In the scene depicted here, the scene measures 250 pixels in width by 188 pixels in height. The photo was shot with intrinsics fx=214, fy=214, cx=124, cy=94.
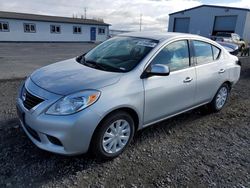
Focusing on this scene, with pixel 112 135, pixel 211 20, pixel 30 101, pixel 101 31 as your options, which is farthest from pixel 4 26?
pixel 211 20

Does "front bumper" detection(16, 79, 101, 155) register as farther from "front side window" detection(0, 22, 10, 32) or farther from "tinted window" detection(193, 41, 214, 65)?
"front side window" detection(0, 22, 10, 32)

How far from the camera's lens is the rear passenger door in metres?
3.81

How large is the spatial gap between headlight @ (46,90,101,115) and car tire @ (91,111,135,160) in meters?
0.33

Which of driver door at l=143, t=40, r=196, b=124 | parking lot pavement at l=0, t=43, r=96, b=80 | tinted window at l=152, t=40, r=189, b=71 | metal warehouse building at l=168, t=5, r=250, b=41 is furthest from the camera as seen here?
metal warehouse building at l=168, t=5, r=250, b=41

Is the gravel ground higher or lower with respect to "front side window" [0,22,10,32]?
lower

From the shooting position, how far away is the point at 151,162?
2.90 meters

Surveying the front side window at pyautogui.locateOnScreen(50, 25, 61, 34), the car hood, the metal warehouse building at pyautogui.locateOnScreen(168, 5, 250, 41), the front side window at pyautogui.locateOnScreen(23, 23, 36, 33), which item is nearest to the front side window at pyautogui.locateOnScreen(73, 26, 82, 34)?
the front side window at pyautogui.locateOnScreen(50, 25, 61, 34)

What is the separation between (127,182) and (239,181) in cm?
138

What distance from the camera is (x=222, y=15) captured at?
3106 cm

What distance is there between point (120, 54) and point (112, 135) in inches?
52.0

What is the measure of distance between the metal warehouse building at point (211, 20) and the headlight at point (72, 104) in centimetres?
3211

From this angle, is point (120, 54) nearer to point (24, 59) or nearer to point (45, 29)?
point (24, 59)

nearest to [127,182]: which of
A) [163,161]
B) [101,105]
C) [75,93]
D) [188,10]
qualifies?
[163,161]

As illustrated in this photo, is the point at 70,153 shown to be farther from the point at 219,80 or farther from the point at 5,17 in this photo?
the point at 5,17
